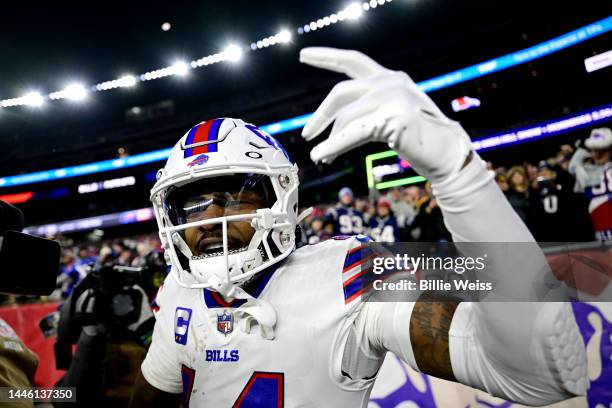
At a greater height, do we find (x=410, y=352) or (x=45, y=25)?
(x=45, y=25)

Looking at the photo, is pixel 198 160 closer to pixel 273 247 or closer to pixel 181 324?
pixel 273 247

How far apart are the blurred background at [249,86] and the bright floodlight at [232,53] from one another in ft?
0.14

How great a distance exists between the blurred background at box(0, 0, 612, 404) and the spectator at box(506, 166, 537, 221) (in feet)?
5.59

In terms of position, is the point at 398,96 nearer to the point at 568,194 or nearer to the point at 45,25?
the point at 568,194

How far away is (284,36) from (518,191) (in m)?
12.9

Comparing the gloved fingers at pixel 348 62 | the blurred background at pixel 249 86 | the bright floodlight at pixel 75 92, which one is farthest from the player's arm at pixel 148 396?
the bright floodlight at pixel 75 92

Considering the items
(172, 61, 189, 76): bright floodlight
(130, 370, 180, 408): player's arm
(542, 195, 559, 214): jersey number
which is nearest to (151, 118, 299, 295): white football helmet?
(130, 370, 180, 408): player's arm

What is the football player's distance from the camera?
80 centimetres

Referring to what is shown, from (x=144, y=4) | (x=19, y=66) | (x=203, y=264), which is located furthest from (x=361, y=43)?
(x=203, y=264)

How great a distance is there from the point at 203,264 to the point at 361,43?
16.3 m

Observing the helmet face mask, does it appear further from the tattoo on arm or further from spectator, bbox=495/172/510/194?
spectator, bbox=495/172/510/194

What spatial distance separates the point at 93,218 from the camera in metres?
21.3

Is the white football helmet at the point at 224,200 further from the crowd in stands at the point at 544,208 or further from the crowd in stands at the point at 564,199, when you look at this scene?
the crowd in stands at the point at 564,199

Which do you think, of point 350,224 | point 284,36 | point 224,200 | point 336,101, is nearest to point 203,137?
point 224,200
